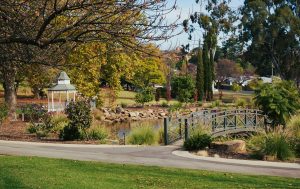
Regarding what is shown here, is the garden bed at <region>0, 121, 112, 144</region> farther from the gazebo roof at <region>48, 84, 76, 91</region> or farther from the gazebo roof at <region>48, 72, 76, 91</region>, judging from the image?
the gazebo roof at <region>48, 72, 76, 91</region>

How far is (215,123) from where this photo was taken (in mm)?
23969

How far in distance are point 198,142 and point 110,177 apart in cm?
774

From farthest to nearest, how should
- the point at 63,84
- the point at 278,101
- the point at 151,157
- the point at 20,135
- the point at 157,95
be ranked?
the point at 157,95 < the point at 63,84 < the point at 20,135 < the point at 278,101 < the point at 151,157

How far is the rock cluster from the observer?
39941mm

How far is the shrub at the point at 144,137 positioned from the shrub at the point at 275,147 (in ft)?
17.8

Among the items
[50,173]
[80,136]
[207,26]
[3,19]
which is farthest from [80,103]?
[207,26]

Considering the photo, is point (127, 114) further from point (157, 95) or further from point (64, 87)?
point (157, 95)

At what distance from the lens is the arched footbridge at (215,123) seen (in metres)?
21.5

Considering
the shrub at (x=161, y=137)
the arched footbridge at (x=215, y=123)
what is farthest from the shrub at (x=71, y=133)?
the arched footbridge at (x=215, y=123)

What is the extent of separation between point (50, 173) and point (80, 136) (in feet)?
33.5

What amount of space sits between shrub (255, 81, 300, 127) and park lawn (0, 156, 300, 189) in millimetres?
8376

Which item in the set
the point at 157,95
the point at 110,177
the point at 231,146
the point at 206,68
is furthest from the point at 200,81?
the point at 110,177

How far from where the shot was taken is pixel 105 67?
3725 cm

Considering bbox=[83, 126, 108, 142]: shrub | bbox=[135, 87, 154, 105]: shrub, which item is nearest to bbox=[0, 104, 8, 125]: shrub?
bbox=[83, 126, 108, 142]: shrub
